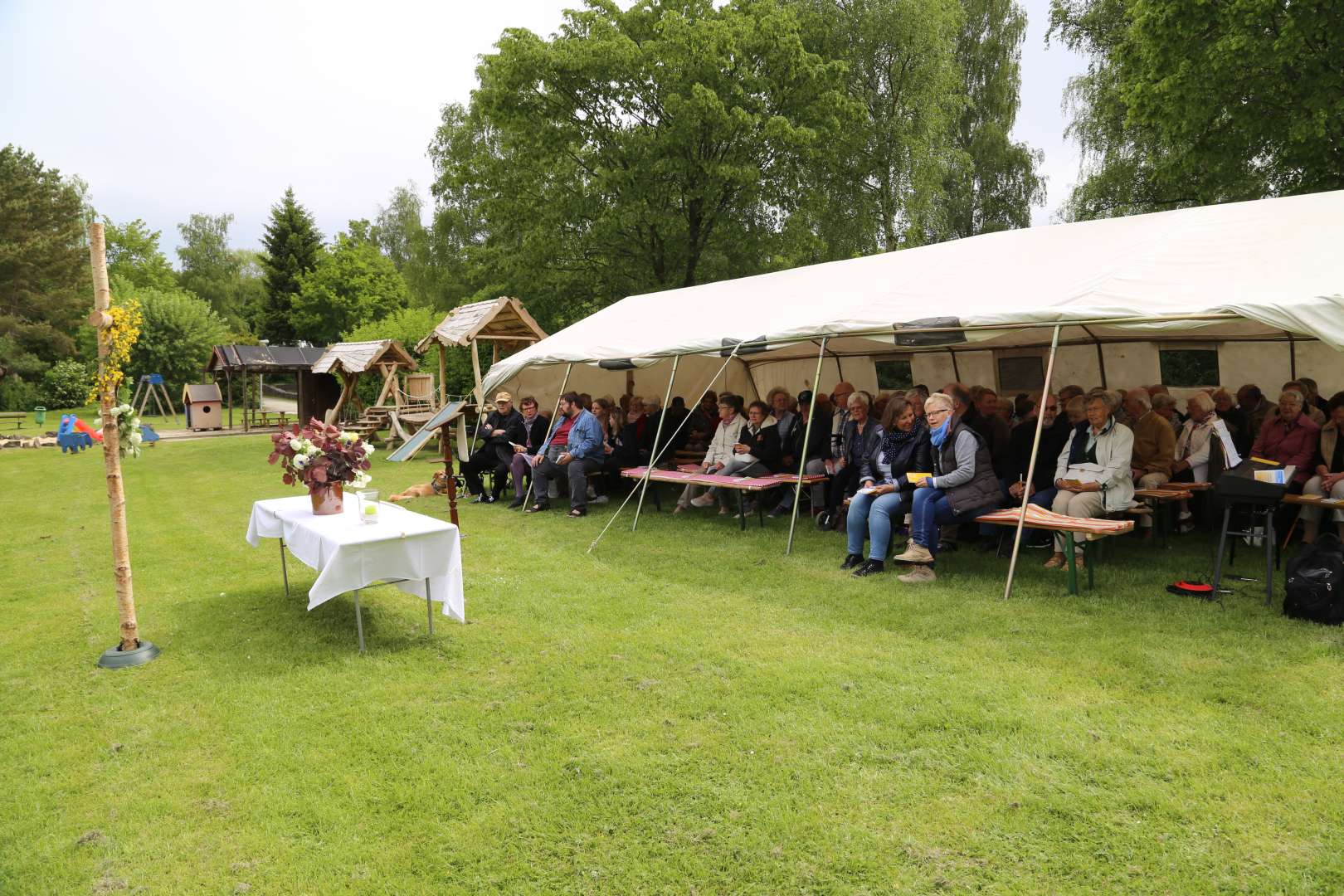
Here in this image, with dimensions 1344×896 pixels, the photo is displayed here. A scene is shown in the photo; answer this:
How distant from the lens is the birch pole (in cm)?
475

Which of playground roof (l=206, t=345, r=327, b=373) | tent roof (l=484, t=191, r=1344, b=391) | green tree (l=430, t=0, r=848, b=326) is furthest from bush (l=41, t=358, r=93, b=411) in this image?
tent roof (l=484, t=191, r=1344, b=391)

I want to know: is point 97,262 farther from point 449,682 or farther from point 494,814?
point 494,814

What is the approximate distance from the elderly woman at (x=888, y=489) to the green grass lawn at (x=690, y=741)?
38cm

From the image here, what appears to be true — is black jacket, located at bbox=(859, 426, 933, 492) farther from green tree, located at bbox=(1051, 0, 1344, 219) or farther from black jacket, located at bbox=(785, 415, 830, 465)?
green tree, located at bbox=(1051, 0, 1344, 219)

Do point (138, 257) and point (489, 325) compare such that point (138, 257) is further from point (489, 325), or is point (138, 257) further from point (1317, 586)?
point (1317, 586)

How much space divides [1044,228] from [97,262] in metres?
8.08

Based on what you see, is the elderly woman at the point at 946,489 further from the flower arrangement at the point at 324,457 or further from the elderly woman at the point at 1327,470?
the flower arrangement at the point at 324,457

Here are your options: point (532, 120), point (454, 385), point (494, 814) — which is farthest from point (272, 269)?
point (494, 814)

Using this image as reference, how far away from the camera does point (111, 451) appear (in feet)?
16.6

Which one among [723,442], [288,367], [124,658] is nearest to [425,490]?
[723,442]

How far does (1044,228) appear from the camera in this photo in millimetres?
8797

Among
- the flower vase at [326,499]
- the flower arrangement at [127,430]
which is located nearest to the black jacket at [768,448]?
the flower vase at [326,499]

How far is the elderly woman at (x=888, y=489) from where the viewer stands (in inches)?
267

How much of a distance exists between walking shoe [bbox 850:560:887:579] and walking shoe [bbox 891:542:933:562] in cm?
26
